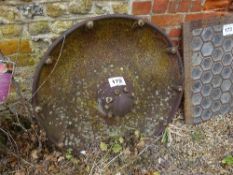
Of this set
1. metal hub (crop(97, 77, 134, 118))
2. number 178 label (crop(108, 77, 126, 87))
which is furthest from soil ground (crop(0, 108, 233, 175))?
number 178 label (crop(108, 77, 126, 87))

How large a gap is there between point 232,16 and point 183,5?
0.40m

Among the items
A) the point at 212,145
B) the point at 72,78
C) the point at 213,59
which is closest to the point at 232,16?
the point at 213,59

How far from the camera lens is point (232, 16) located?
2697mm

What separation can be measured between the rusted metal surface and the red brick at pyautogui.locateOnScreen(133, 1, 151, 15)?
0.97 ft

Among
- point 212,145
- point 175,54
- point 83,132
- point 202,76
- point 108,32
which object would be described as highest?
point 108,32

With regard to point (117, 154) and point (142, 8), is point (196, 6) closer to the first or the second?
point (142, 8)

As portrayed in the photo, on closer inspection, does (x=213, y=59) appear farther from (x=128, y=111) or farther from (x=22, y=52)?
(x=22, y=52)

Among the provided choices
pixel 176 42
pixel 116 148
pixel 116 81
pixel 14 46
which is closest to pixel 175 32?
pixel 176 42

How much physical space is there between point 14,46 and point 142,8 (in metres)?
0.79

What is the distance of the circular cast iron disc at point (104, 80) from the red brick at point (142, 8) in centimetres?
19

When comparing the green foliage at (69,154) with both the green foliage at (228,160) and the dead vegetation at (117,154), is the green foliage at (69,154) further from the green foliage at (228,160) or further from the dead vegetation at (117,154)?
the green foliage at (228,160)

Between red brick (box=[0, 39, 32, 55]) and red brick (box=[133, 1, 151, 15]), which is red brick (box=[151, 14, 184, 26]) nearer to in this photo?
red brick (box=[133, 1, 151, 15])

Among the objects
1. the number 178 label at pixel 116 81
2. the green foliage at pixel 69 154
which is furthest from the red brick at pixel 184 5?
the green foliage at pixel 69 154

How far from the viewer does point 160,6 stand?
245 cm
